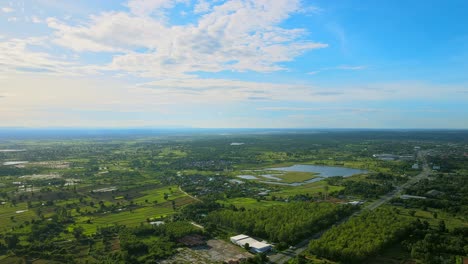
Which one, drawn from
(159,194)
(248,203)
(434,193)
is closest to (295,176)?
(248,203)

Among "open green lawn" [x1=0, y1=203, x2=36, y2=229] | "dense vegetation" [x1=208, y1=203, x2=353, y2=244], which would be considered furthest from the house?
"open green lawn" [x1=0, y1=203, x2=36, y2=229]

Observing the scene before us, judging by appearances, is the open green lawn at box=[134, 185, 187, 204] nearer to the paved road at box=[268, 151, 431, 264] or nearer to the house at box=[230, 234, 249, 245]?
the house at box=[230, 234, 249, 245]

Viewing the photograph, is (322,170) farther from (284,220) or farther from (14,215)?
(14,215)

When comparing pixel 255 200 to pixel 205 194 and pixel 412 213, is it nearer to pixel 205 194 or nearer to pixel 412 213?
pixel 205 194

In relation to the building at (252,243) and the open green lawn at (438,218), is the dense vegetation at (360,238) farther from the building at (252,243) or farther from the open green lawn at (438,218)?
the open green lawn at (438,218)

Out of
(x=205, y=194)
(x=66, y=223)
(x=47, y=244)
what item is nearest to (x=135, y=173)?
(x=205, y=194)
